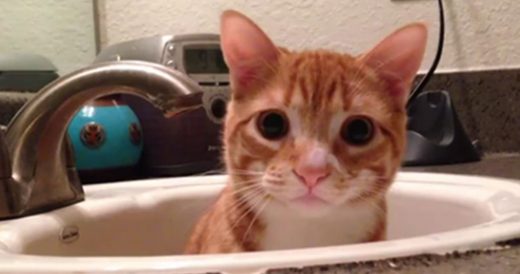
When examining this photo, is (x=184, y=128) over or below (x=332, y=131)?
below

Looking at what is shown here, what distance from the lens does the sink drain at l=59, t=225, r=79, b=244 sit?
762 millimetres

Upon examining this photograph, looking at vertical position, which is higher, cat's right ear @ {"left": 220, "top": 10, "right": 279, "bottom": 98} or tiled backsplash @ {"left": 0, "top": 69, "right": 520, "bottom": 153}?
cat's right ear @ {"left": 220, "top": 10, "right": 279, "bottom": 98}

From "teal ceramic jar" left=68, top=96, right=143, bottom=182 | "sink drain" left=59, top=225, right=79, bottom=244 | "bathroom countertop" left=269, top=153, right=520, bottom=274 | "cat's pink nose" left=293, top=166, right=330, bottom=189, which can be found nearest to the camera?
"bathroom countertop" left=269, top=153, right=520, bottom=274

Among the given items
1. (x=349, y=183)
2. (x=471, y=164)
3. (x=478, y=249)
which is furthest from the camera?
(x=471, y=164)

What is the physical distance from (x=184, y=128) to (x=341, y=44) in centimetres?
40

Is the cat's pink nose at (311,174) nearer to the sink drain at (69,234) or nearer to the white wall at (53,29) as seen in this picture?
the sink drain at (69,234)

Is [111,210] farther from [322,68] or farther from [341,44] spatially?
[341,44]

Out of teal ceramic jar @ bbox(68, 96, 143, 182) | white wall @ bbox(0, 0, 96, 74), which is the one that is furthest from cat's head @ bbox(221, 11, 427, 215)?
white wall @ bbox(0, 0, 96, 74)

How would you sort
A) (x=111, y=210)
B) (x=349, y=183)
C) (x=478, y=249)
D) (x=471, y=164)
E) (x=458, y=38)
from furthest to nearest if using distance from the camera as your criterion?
(x=458, y=38) → (x=471, y=164) → (x=111, y=210) → (x=349, y=183) → (x=478, y=249)

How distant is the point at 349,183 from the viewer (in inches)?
25.2

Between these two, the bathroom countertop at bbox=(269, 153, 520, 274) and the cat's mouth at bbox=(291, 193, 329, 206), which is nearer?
the bathroom countertop at bbox=(269, 153, 520, 274)

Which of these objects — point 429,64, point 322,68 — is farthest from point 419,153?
point 322,68

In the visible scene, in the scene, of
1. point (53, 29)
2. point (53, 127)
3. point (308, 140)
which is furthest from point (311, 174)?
point (53, 29)

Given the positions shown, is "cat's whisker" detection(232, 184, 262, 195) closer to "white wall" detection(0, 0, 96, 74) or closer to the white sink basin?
the white sink basin
